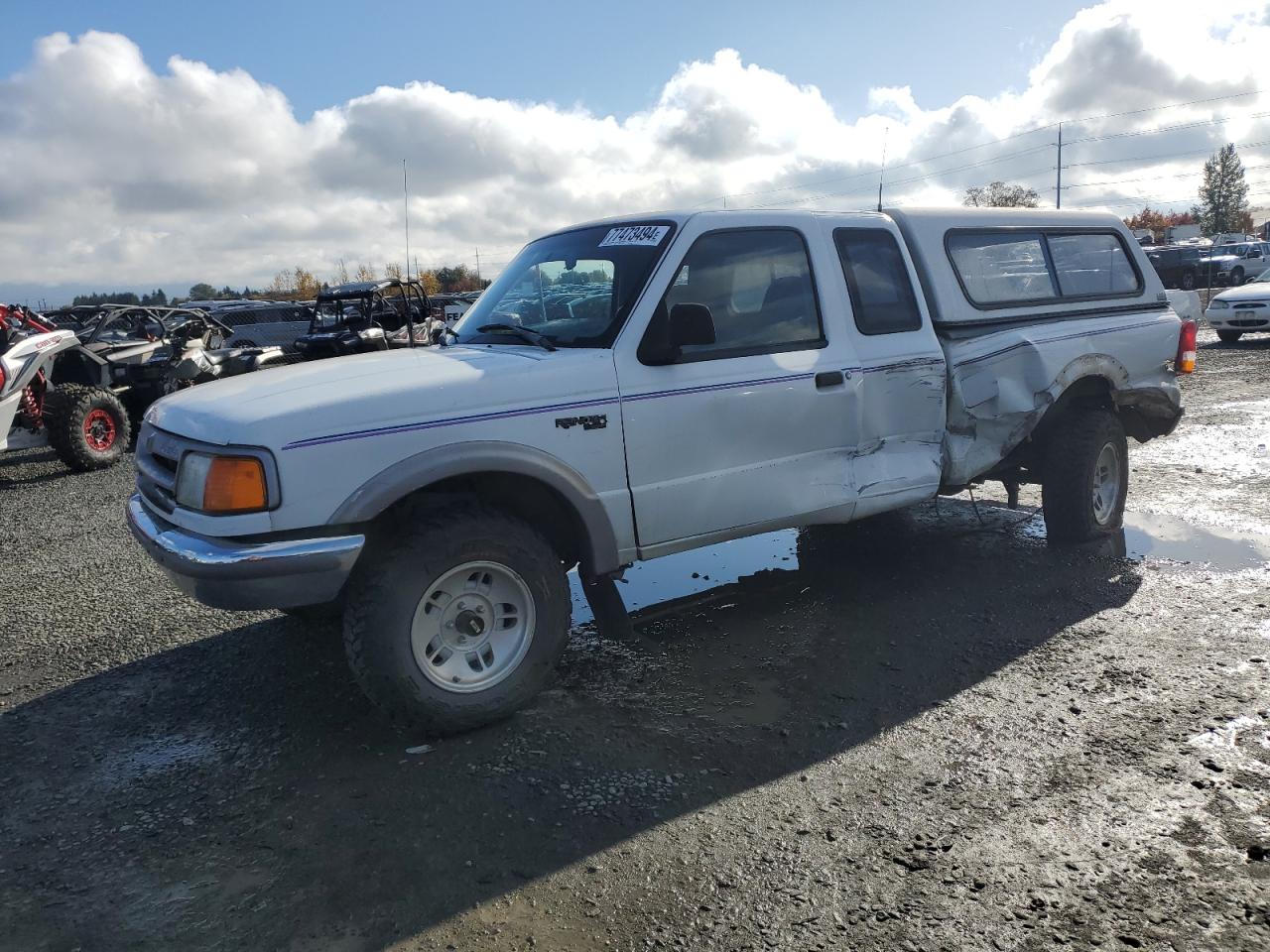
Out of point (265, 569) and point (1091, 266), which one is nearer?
point (265, 569)

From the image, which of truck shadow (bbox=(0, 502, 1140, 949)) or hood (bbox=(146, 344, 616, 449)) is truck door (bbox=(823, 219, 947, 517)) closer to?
truck shadow (bbox=(0, 502, 1140, 949))

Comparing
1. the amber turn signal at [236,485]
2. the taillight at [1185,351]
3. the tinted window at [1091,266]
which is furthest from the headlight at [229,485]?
the taillight at [1185,351]

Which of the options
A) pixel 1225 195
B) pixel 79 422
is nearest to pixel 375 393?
pixel 79 422

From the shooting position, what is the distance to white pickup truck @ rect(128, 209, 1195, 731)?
139 inches

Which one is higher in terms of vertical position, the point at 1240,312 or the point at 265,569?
the point at 265,569

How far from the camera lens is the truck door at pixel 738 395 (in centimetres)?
416

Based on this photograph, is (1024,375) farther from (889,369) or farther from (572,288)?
(572,288)

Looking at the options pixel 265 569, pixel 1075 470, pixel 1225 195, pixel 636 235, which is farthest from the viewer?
pixel 1225 195

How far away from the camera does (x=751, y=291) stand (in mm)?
4590

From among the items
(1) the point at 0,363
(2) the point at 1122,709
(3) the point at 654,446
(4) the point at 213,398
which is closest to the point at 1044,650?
(2) the point at 1122,709

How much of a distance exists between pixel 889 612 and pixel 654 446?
1832mm

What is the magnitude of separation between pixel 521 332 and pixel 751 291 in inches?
43.6

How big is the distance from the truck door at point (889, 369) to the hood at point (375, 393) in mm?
1517

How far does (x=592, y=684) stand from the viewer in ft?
14.3
